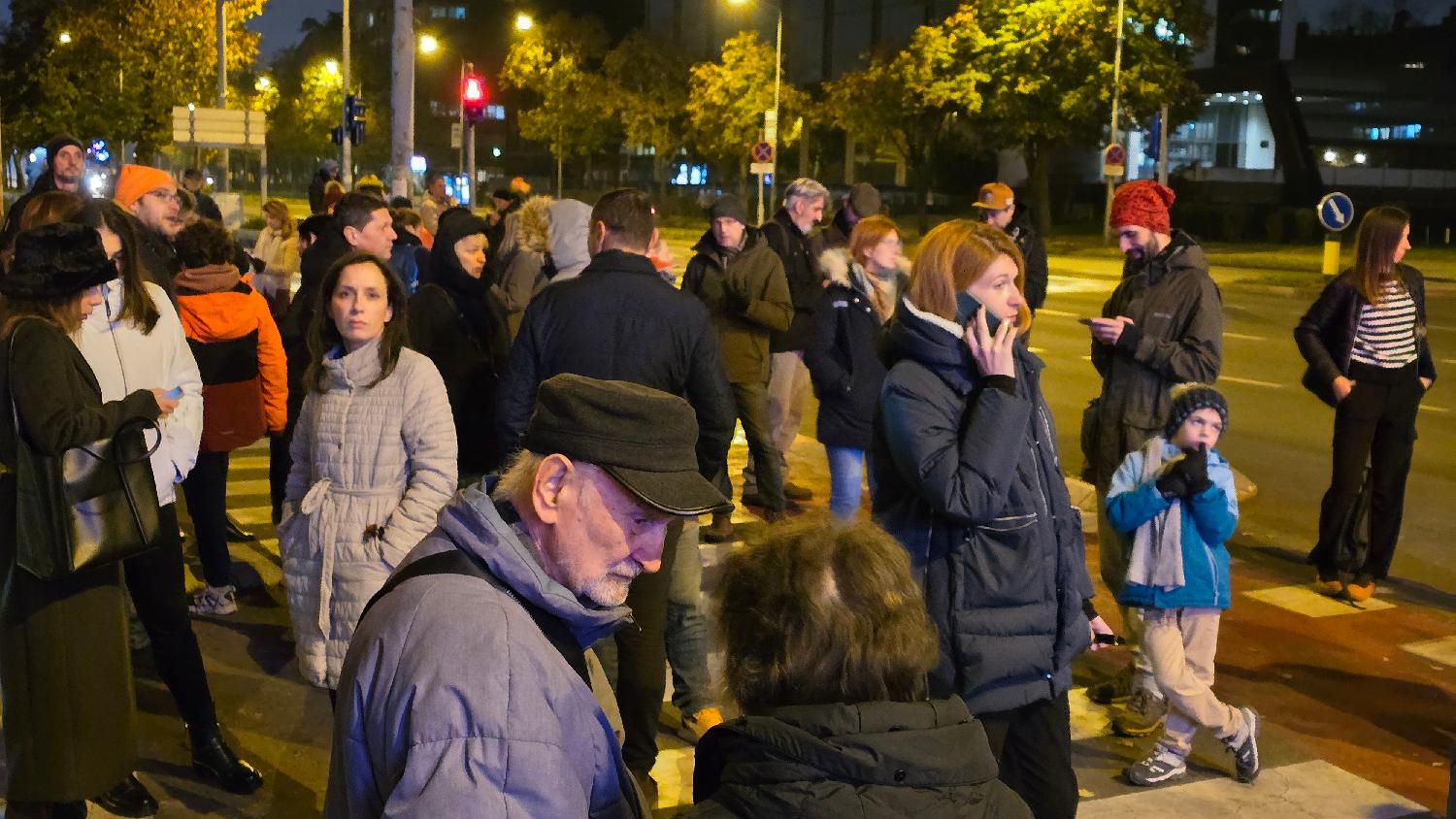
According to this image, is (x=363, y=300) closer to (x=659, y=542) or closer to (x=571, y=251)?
(x=571, y=251)

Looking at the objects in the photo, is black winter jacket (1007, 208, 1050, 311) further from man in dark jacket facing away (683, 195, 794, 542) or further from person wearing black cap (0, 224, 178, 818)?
person wearing black cap (0, 224, 178, 818)

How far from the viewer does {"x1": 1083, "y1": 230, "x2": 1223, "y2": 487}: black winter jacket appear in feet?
20.9

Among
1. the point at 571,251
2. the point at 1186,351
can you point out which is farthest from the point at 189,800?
the point at 1186,351

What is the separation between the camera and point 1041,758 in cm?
388

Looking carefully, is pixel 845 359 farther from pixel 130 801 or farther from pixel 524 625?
pixel 524 625

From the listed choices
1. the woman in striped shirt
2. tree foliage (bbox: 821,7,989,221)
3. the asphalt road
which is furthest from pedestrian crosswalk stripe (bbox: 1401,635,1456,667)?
tree foliage (bbox: 821,7,989,221)

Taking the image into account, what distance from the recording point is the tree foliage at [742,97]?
201ft

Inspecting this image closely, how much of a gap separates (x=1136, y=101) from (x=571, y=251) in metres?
41.8

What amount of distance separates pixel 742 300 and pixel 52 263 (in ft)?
16.4

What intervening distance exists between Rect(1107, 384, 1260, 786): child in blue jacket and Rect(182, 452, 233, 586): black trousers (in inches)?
160

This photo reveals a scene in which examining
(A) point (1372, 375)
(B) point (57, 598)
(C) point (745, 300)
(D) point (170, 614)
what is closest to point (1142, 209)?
(A) point (1372, 375)

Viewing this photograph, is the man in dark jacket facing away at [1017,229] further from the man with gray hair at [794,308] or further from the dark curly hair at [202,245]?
the dark curly hair at [202,245]

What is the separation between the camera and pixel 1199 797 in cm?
524

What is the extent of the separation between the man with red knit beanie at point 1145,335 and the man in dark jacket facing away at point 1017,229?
3.23m
